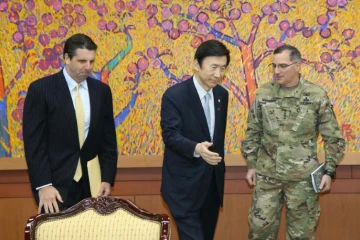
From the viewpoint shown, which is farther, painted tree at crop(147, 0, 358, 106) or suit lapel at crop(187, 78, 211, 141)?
painted tree at crop(147, 0, 358, 106)

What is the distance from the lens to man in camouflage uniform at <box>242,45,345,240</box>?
12.9ft

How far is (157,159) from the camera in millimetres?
4742

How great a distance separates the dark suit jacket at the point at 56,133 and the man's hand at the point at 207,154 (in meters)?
0.59

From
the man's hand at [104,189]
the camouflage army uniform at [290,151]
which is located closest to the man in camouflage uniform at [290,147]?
the camouflage army uniform at [290,151]

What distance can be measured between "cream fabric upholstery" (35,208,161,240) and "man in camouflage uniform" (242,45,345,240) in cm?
149

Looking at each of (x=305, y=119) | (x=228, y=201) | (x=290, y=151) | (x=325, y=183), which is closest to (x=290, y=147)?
(x=290, y=151)

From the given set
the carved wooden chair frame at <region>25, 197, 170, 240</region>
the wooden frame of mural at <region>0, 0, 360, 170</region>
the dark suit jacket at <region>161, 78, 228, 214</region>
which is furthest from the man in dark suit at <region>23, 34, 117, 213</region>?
the wooden frame of mural at <region>0, 0, 360, 170</region>

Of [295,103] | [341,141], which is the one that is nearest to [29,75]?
[295,103]

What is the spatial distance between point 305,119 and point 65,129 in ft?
4.92

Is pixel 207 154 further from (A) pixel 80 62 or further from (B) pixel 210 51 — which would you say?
(A) pixel 80 62

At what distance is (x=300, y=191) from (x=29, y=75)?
2.18 meters

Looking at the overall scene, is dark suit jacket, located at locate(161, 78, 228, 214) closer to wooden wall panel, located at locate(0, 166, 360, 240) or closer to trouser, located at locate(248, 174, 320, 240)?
trouser, located at locate(248, 174, 320, 240)

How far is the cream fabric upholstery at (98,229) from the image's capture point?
2.70 m

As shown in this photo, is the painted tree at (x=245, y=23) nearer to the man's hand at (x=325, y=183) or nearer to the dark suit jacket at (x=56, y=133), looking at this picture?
the man's hand at (x=325, y=183)
